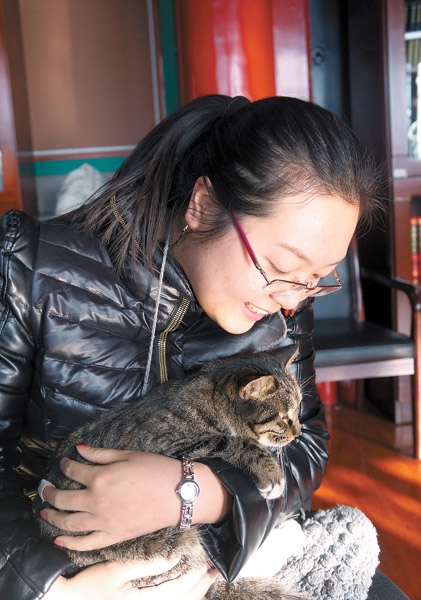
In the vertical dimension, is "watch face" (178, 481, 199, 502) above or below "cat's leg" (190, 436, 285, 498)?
above

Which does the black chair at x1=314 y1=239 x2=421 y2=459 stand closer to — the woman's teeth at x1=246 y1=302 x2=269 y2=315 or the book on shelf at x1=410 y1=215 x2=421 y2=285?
the book on shelf at x1=410 y1=215 x2=421 y2=285

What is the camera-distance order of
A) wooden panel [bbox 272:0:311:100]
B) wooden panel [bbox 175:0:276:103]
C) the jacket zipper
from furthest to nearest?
wooden panel [bbox 272:0:311:100], wooden panel [bbox 175:0:276:103], the jacket zipper

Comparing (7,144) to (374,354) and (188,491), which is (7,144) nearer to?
(374,354)

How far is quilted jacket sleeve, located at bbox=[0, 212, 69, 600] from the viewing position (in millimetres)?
1044

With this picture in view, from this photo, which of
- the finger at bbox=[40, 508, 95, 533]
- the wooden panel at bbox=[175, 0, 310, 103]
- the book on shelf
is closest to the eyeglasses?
the finger at bbox=[40, 508, 95, 533]

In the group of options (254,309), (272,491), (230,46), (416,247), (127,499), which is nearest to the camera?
(127,499)

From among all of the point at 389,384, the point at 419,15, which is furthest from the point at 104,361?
the point at 419,15

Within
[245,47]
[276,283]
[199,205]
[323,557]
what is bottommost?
[323,557]

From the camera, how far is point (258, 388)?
46.0 inches

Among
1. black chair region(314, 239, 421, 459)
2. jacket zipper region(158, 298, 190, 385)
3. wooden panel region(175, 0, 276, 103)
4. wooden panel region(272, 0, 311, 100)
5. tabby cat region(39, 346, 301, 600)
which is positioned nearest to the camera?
tabby cat region(39, 346, 301, 600)

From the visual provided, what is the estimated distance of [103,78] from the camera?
3.68m

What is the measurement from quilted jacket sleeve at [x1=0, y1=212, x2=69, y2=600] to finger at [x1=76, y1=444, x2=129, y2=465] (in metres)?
0.17

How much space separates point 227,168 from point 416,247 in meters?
2.11

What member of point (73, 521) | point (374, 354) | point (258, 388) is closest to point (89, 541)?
point (73, 521)
